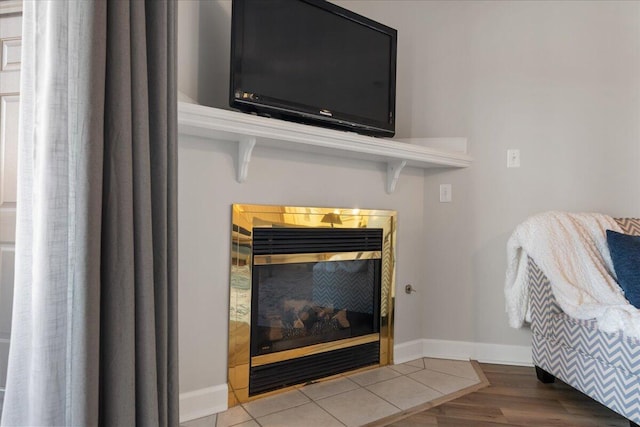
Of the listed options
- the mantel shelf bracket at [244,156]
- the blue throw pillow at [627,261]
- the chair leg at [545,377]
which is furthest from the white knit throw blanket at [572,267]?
the mantel shelf bracket at [244,156]

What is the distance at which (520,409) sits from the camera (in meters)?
1.95

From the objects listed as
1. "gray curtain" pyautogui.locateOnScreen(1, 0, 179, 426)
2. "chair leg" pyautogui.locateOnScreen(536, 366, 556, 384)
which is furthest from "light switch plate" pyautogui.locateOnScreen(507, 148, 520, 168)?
"gray curtain" pyautogui.locateOnScreen(1, 0, 179, 426)

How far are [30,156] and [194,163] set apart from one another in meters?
0.91

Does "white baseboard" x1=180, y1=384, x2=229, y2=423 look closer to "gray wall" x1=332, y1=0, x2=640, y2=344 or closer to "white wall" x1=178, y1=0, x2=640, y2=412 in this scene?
"white wall" x1=178, y1=0, x2=640, y2=412

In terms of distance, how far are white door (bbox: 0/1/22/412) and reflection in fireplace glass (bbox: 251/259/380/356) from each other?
97 cm

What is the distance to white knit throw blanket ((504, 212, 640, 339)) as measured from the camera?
1771 millimetres

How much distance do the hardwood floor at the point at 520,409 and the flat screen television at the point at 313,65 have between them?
143 cm

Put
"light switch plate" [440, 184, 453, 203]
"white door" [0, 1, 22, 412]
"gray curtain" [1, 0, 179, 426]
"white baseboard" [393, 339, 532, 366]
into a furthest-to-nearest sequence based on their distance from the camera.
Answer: "light switch plate" [440, 184, 453, 203]
"white baseboard" [393, 339, 532, 366]
"white door" [0, 1, 22, 412]
"gray curtain" [1, 0, 179, 426]

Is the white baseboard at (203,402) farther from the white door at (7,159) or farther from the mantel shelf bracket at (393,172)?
the mantel shelf bracket at (393,172)

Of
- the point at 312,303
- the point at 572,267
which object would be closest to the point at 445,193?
the point at 572,267

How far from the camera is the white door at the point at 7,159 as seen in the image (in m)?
1.32

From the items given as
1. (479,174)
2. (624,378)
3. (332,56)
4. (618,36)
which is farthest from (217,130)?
(618,36)

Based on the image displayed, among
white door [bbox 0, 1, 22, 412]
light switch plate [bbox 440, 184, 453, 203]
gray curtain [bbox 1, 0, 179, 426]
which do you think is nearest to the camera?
gray curtain [bbox 1, 0, 179, 426]

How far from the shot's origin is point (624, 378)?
165cm
